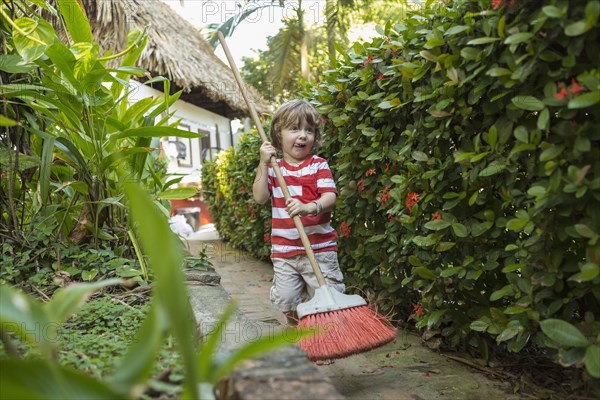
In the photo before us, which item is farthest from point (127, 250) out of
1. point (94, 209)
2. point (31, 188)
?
point (31, 188)

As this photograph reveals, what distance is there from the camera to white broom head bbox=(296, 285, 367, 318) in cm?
217

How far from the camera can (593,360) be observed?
144 centimetres

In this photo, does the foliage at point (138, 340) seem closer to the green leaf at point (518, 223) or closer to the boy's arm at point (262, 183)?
the green leaf at point (518, 223)

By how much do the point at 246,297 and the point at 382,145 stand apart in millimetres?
1825

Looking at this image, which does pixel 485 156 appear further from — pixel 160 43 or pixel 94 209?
pixel 160 43

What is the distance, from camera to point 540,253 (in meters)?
1.65

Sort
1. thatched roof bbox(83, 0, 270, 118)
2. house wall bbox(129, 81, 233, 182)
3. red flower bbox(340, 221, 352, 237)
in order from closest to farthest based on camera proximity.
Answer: red flower bbox(340, 221, 352, 237) < thatched roof bbox(83, 0, 270, 118) < house wall bbox(129, 81, 233, 182)

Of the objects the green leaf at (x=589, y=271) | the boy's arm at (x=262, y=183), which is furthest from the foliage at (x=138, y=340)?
the boy's arm at (x=262, y=183)

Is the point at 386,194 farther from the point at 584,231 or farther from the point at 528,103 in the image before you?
the point at 584,231

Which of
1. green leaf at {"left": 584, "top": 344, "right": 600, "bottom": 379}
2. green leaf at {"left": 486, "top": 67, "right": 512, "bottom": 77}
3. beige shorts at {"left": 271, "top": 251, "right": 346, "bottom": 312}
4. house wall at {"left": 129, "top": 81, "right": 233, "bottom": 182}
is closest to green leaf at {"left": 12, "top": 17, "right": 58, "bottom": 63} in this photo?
beige shorts at {"left": 271, "top": 251, "right": 346, "bottom": 312}

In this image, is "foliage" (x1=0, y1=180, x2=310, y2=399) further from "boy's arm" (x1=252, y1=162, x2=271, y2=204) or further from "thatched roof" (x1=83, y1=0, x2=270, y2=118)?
"thatched roof" (x1=83, y1=0, x2=270, y2=118)

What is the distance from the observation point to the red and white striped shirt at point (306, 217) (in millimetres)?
2756

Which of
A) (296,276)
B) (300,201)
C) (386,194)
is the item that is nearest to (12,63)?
(300,201)

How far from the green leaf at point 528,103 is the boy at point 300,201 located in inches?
48.6
